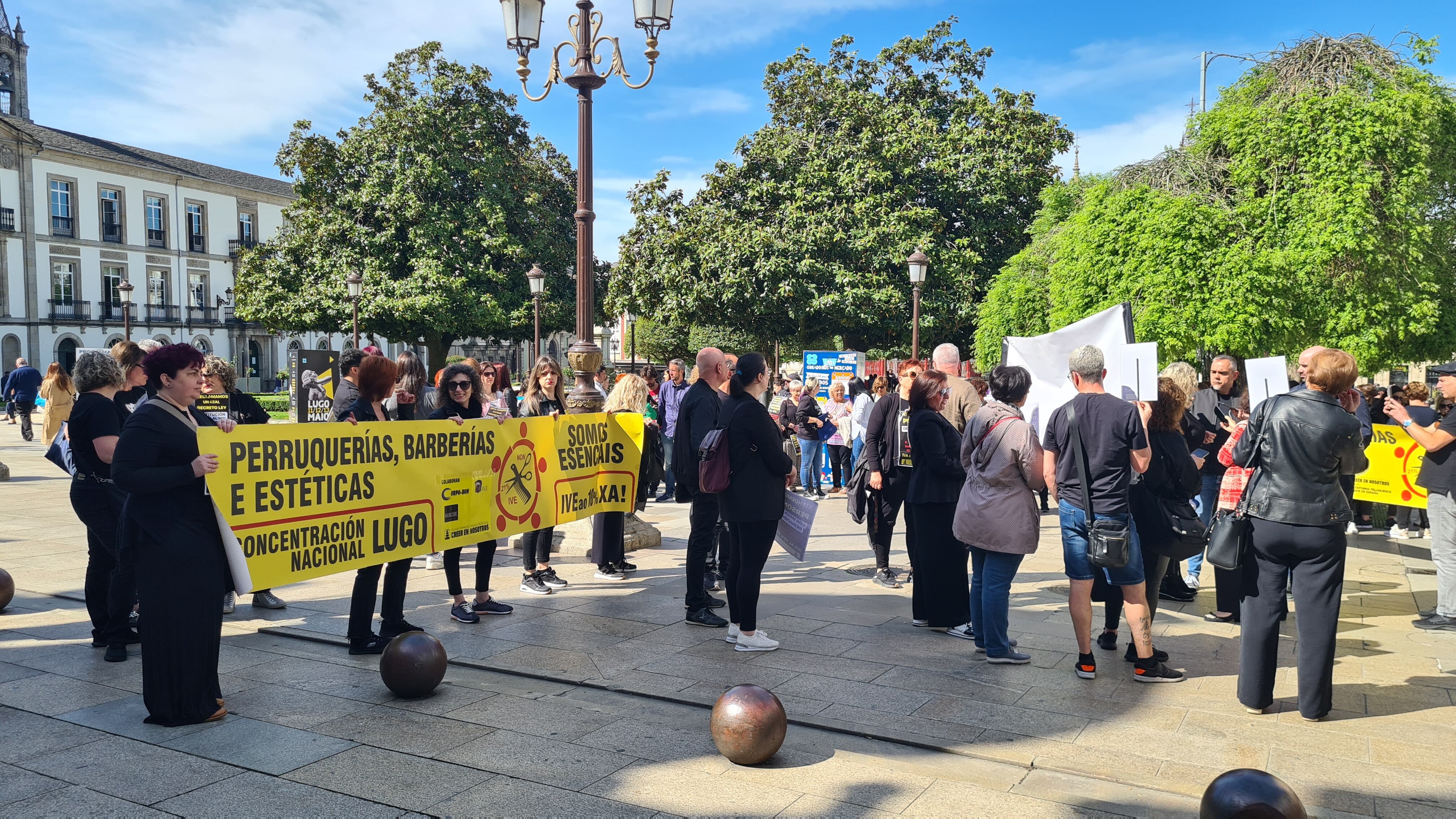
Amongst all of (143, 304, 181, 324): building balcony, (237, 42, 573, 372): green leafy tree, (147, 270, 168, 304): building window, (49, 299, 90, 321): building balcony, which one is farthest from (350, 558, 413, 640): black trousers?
(147, 270, 168, 304): building window

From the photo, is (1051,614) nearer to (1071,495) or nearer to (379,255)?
(1071,495)

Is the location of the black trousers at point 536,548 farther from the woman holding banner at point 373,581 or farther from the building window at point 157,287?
the building window at point 157,287

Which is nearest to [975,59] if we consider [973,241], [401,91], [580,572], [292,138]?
[973,241]

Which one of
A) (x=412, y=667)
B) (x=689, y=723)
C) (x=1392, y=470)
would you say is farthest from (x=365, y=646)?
(x=1392, y=470)

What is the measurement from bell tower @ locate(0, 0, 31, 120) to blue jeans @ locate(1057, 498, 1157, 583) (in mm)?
77290

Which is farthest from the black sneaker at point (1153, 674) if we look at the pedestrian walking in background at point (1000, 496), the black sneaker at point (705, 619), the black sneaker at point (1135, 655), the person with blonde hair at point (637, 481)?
the person with blonde hair at point (637, 481)

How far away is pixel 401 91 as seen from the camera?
37781 millimetres

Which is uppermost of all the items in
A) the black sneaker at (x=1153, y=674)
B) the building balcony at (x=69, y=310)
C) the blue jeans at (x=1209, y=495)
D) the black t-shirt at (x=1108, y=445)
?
the building balcony at (x=69, y=310)

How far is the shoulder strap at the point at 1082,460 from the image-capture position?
5582 mm

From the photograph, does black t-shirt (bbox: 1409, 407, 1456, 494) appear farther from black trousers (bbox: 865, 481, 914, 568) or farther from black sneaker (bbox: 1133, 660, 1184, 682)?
black trousers (bbox: 865, 481, 914, 568)

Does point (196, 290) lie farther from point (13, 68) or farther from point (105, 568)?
point (105, 568)

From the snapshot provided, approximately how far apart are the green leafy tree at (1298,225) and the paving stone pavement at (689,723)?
11848 millimetres

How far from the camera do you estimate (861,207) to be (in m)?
30.9

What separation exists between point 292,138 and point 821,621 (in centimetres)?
3738
